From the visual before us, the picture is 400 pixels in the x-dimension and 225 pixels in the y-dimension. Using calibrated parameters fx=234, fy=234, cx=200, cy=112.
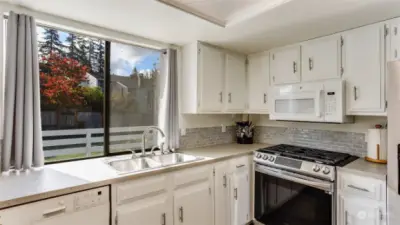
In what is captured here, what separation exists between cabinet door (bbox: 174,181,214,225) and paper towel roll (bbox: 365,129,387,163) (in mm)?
1538

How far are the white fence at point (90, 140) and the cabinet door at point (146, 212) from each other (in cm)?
84

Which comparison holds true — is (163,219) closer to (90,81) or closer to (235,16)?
(90,81)

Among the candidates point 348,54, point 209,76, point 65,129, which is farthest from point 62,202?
point 348,54

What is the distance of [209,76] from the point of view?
270 centimetres

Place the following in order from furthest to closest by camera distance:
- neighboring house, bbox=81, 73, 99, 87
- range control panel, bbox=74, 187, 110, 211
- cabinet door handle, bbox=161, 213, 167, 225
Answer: neighboring house, bbox=81, 73, 99, 87
cabinet door handle, bbox=161, 213, 167, 225
range control panel, bbox=74, 187, 110, 211

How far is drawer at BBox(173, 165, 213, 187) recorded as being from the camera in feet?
6.61

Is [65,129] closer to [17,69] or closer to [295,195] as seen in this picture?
[17,69]

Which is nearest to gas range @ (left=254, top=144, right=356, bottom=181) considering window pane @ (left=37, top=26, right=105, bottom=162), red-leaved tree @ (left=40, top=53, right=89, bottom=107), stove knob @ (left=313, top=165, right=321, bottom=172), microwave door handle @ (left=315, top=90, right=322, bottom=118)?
stove knob @ (left=313, top=165, right=321, bottom=172)

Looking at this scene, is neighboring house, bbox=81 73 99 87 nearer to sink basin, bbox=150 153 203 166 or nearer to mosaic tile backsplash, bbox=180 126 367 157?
sink basin, bbox=150 153 203 166

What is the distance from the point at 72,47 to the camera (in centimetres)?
220

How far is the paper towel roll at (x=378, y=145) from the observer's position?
208 centimetres

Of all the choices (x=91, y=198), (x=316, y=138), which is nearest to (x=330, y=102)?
(x=316, y=138)

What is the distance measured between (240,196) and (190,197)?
0.70 meters

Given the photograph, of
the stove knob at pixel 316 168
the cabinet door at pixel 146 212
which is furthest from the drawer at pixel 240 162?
the cabinet door at pixel 146 212
